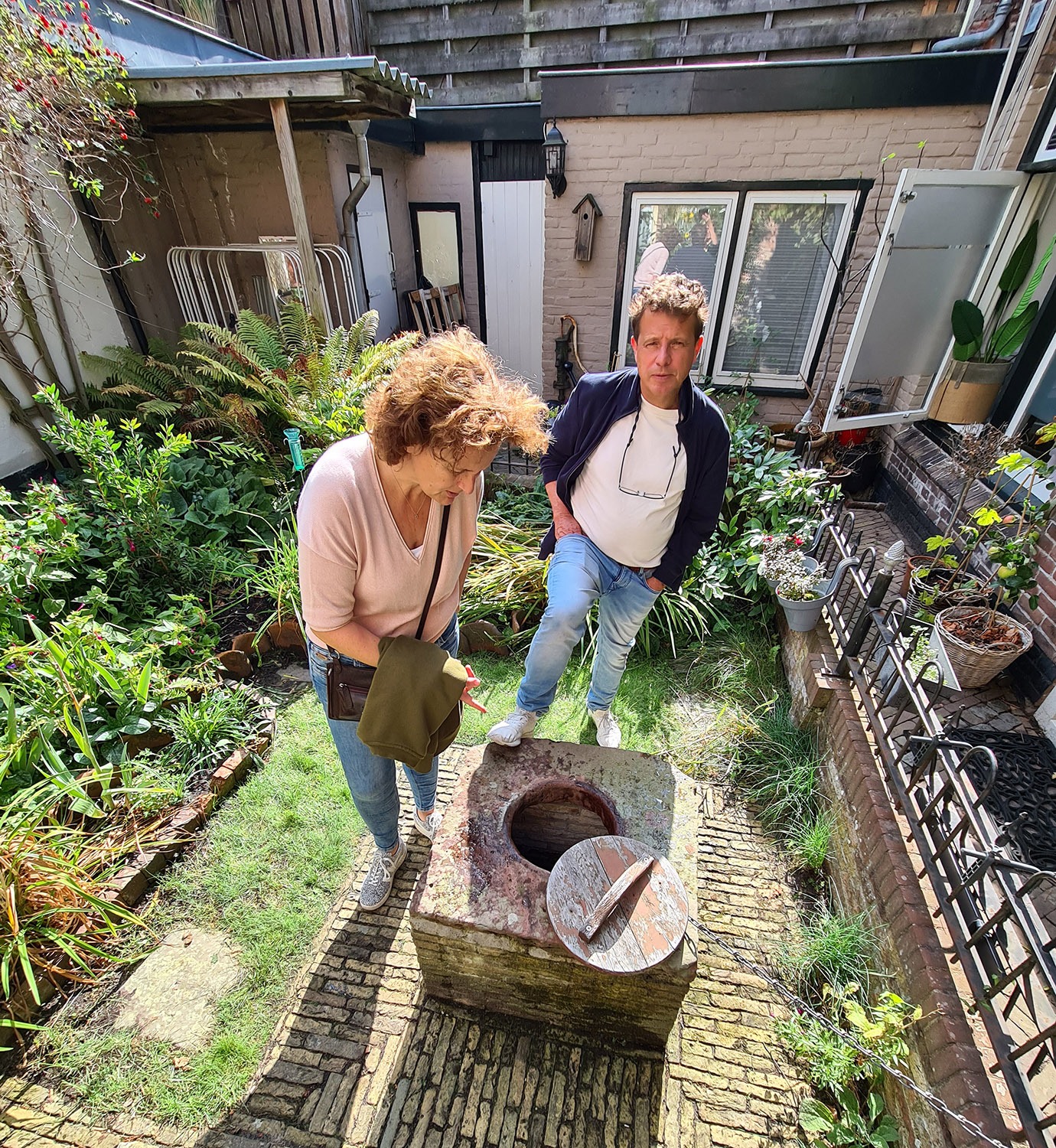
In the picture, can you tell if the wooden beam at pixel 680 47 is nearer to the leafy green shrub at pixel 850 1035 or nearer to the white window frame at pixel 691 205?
the white window frame at pixel 691 205

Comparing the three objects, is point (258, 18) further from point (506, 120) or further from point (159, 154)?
point (506, 120)

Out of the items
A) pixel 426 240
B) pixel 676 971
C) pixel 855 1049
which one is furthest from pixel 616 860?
pixel 426 240

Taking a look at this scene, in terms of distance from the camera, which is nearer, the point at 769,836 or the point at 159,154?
the point at 769,836

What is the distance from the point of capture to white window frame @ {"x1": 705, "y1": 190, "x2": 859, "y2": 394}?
4.98 metres

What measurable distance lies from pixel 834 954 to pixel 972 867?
612 mm

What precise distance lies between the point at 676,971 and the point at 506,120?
305 inches

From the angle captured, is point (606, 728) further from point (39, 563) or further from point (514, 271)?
point (514, 271)

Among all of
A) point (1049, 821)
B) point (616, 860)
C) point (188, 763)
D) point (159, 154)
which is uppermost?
point (159, 154)

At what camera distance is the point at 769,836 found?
8.63 feet

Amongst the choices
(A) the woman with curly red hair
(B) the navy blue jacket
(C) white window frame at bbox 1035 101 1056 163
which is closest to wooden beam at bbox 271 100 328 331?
(B) the navy blue jacket

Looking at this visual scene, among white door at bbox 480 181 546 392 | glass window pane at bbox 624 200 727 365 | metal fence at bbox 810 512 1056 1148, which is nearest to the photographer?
metal fence at bbox 810 512 1056 1148

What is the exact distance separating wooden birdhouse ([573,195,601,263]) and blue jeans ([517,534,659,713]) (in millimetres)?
4381

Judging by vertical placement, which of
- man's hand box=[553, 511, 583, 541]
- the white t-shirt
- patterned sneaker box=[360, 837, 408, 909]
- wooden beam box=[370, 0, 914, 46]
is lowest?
patterned sneaker box=[360, 837, 408, 909]

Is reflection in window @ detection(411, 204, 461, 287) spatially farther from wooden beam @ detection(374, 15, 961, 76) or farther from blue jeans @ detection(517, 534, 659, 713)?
blue jeans @ detection(517, 534, 659, 713)
